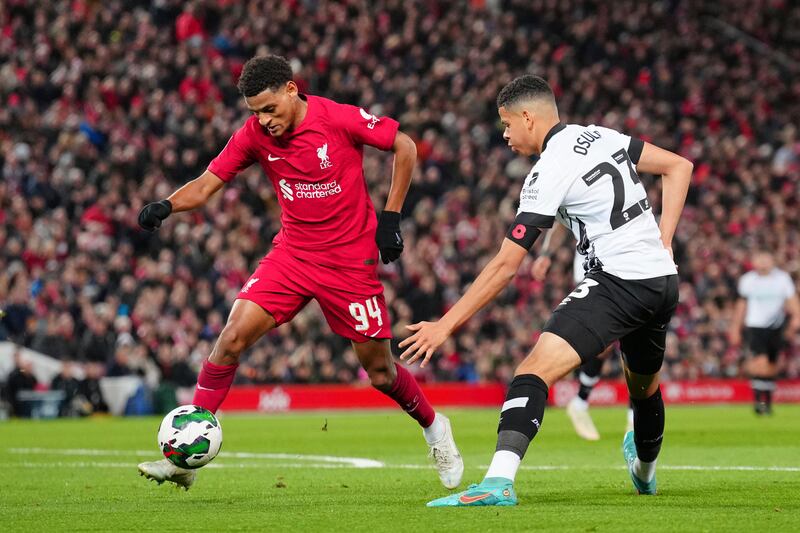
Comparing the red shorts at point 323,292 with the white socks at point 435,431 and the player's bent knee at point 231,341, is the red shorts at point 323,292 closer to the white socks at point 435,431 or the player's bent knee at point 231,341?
the player's bent knee at point 231,341

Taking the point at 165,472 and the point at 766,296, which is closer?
the point at 165,472

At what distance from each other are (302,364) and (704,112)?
1291cm

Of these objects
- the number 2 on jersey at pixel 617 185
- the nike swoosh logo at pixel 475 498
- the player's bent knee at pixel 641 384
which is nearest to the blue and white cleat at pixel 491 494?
the nike swoosh logo at pixel 475 498

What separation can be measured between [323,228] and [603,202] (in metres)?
2.38

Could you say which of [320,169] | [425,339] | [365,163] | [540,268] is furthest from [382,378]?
[365,163]

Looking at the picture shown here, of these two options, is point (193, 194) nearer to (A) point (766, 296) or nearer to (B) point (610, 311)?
(B) point (610, 311)

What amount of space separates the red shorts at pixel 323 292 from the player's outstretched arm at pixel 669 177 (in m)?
2.06

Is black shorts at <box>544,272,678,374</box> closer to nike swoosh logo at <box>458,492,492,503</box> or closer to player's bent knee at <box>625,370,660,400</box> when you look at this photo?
player's bent knee at <box>625,370,660,400</box>

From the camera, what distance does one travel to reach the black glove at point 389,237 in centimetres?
840

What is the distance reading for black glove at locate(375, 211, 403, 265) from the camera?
27.6 ft

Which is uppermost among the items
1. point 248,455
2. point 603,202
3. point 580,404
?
point 603,202

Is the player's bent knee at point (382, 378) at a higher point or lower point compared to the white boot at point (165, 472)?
higher

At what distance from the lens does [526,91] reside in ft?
22.7

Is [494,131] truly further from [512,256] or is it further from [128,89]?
[512,256]
